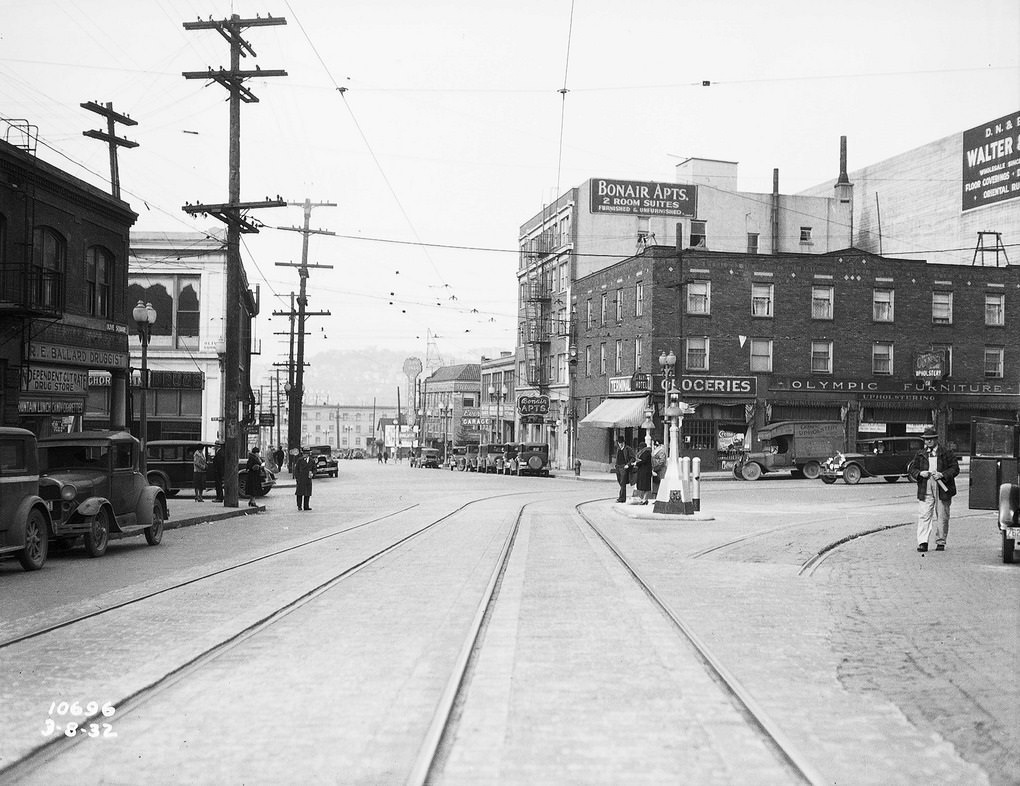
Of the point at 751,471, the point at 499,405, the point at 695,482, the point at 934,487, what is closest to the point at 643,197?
the point at 751,471

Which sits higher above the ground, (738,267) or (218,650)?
(738,267)

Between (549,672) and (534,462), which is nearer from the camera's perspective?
(549,672)

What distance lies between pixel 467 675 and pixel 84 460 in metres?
10.9

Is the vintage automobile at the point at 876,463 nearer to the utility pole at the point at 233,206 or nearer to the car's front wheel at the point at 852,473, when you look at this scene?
the car's front wheel at the point at 852,473

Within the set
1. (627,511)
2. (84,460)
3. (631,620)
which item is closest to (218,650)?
(631,620)

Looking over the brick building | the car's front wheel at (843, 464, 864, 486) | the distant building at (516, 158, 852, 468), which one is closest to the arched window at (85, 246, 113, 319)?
the car's front wheel at (843, 464, 864, 486)

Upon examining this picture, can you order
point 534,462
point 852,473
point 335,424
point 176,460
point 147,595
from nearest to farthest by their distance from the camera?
1. point 147,595
2. point 176,460
3. point 852,473
4. point 534,462
5. point 335,424

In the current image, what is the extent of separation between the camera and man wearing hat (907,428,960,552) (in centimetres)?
1581

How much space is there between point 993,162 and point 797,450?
119ft

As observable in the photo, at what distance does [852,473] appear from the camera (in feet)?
137

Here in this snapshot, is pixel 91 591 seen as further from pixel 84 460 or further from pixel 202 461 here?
pixel 202 461

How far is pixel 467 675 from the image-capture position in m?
7.39

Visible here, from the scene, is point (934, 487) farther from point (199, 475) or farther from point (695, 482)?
point (199, 475)

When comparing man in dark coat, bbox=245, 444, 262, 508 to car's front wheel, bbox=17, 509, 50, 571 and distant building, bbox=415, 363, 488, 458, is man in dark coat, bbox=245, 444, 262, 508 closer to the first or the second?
car's front wheel, bbox=17, 509, 50, 571
